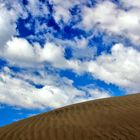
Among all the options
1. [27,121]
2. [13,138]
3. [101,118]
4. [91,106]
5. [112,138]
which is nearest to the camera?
[112,138]

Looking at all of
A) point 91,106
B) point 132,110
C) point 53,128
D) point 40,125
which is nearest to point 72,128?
point 53,128

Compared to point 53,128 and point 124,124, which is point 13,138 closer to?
point 53,128

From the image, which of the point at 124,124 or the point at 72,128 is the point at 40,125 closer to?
the point at 72,128

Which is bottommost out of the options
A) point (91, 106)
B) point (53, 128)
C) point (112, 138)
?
point (112, 138)

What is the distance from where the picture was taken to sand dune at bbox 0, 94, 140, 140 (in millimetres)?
11719

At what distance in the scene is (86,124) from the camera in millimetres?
12797

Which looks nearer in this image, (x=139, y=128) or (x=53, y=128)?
(x=139, y=128)

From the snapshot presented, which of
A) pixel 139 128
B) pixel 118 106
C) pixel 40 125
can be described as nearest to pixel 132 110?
pixel 118 106

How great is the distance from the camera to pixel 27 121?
48.4 feet

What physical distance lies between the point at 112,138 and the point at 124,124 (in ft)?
3.66

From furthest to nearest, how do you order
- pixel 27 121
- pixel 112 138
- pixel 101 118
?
pixel 27 121
pixel 101 118
pixel 112 138

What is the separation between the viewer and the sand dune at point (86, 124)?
11719 millimetres

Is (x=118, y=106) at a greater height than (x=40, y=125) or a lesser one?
greater

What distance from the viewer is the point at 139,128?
1195cm
